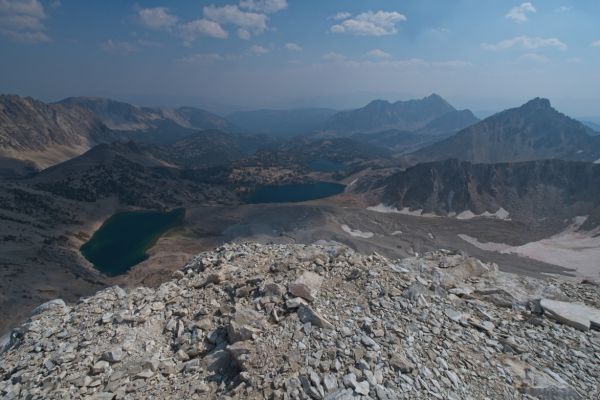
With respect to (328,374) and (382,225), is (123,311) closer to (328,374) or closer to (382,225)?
(328,374)

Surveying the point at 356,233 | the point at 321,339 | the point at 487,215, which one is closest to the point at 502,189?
the point at 487,215

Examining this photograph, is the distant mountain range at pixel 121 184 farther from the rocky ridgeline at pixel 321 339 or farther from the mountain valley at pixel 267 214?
the rocky ridgeline at pixel 321 339

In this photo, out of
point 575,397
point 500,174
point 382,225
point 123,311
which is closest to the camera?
point 575,397

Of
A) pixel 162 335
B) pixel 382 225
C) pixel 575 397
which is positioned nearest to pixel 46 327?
pixel 162 335

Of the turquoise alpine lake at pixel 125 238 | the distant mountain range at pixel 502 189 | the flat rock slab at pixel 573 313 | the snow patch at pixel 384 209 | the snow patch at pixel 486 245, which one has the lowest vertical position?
the turquoise alpine lake at pixel 125 238

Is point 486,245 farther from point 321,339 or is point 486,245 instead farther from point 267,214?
point 321,339

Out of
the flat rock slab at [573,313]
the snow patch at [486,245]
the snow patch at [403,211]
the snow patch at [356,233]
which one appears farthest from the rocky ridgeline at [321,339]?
the snow patch at [403,211]

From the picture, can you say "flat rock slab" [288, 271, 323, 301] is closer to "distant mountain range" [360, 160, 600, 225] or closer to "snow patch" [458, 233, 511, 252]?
"snow patch" [458, 233, 511, 252]
